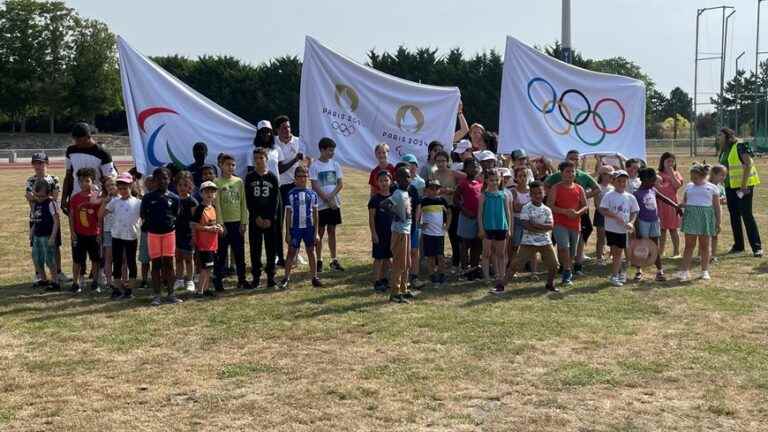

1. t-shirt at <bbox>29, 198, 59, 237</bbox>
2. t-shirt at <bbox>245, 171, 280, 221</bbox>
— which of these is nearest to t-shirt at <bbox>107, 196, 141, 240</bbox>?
t-shirt at <bbox>29, 198, 59, 237</bbox>

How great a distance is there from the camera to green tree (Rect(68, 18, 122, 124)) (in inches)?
2852

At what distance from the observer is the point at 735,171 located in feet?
39.4

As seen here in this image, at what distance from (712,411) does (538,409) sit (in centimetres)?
117

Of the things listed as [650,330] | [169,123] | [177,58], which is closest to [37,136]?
[177,58]

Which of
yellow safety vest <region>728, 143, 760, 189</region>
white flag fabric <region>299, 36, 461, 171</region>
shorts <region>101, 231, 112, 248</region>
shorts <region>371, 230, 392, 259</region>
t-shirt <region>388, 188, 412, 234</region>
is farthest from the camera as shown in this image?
yellow safety vest <region>728, 143, 760, 189</region>

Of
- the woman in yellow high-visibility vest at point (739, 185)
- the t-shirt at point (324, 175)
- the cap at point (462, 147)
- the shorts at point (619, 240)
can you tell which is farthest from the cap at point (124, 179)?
the woman in yellow high-visibility vest at point (739, 185)

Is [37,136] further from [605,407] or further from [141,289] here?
[605,407]

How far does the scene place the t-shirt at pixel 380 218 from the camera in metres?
9.29

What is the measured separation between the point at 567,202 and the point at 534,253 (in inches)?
38.6

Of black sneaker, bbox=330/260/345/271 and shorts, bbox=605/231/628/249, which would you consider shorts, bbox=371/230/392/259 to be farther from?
shorts, bbox=605/231/628/249


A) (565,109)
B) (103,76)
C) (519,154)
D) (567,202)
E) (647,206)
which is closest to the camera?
(567,202)

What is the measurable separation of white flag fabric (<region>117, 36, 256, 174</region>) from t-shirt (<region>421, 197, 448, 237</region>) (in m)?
2.42

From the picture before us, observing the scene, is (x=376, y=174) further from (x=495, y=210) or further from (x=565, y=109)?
(x=565, y=109)

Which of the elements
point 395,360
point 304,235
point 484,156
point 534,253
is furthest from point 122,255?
point 534,253
